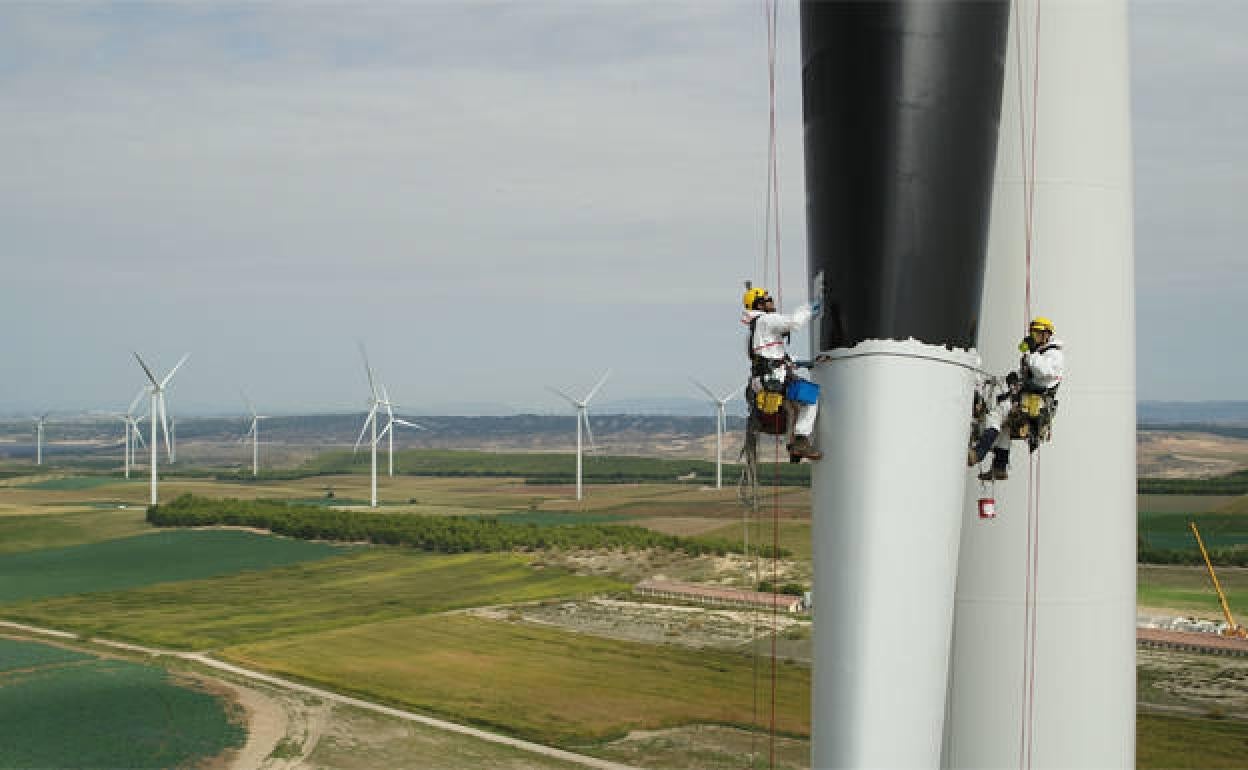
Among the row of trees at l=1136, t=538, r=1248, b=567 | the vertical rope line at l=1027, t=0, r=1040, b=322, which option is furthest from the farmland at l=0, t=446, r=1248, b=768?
the vertical rope line at l=1027, t=0, r=1040, b=322

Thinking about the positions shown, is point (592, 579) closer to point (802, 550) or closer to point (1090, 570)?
point (802, 550)

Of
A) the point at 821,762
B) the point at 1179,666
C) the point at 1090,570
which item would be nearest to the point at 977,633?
the point at 1090,570

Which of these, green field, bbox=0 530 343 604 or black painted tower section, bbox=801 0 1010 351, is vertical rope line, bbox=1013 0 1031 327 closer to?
black painted tower section, bbox=801 0 1010 351

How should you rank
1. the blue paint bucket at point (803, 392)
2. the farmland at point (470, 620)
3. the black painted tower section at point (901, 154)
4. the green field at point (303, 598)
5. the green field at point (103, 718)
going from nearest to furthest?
1. the black painted tower section at point (901, 154)
2. the blue paint bucket at point (803, 392)
3. the green field at point (103, 718)
4. the farmland at point (470, 620)
5. the green field at point (303, 598)

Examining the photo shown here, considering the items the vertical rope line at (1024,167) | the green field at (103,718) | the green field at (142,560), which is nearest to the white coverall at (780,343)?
the vertical rope line at (1024,167)

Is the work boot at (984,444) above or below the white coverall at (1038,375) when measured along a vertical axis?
below

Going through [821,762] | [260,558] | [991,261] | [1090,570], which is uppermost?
[991,261]

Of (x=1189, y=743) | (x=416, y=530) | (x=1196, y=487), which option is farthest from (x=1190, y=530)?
(x=1189, y=743)

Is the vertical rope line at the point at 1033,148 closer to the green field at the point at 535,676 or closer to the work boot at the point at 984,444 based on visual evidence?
the work boot at the point at 984,444
